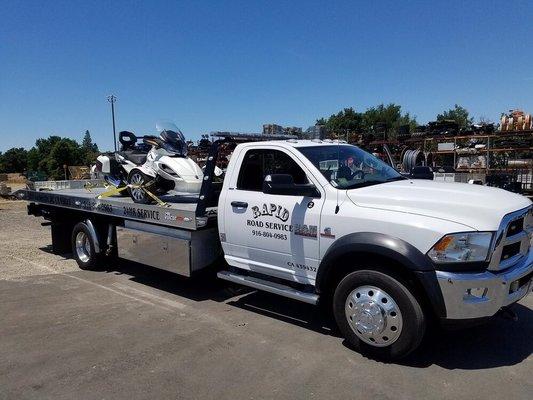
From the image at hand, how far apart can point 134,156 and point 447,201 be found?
19.0 feet

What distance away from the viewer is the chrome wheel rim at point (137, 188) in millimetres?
7020

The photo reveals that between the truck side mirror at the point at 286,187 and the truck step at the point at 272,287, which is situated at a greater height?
the truck side mirror at the point at 286,187

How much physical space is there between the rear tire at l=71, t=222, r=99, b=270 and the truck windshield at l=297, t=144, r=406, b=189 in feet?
14.7

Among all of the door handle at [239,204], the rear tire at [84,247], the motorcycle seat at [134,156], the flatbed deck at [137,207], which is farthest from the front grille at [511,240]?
the rear tire at [84,247]

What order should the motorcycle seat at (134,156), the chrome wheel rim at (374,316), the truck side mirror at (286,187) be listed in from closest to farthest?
the chrome wheel rim at (374,316) < the truck side mirror at (286,187) < the motorcycle seat at (134,156)

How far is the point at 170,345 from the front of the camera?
4.58m

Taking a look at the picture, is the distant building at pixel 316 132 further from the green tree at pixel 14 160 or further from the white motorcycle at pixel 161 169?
the green tree at pixel 14 160

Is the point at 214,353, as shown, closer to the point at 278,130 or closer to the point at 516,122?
the point at 278,130

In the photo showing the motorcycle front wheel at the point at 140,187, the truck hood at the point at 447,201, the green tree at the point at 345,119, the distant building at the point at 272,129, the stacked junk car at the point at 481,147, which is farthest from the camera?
the green tree at the point at 345,119

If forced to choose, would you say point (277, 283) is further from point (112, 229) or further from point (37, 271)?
point (37, 271)

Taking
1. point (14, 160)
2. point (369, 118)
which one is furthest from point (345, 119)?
point (14, 160)

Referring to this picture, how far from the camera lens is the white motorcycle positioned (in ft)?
23.7

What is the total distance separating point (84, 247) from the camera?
805 centimetres

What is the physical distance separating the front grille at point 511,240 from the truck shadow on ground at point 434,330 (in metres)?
0.94
